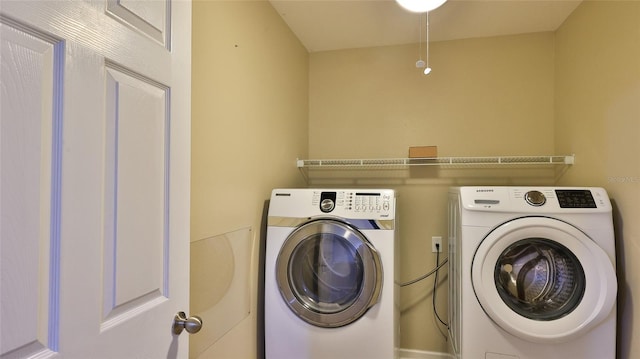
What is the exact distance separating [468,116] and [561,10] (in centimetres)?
79

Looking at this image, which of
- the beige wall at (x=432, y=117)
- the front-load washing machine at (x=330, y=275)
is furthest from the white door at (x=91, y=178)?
the beige wall at (x=432, y=117)

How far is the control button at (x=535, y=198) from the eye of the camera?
1618 millimetres

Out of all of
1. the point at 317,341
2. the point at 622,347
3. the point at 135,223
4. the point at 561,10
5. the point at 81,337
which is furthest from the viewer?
the point at 561,10

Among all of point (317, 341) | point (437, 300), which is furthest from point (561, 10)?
point (317, 341)

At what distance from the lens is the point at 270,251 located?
178cm

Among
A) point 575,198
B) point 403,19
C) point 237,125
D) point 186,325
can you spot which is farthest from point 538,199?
point 186,325

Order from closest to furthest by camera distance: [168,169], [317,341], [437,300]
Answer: [168,169], [317,341], [437,300]

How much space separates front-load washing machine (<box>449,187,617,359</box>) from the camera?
59.8 inches

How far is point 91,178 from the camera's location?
2.11 ft

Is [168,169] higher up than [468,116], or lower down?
lower down

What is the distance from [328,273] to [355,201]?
42 centimetres

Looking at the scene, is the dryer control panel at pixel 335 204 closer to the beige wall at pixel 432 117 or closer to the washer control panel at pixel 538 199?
the washer control panel at pixel 538 199

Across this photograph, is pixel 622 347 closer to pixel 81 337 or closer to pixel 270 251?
pixel 270 251

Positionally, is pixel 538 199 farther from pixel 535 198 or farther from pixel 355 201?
pixel 355 201
